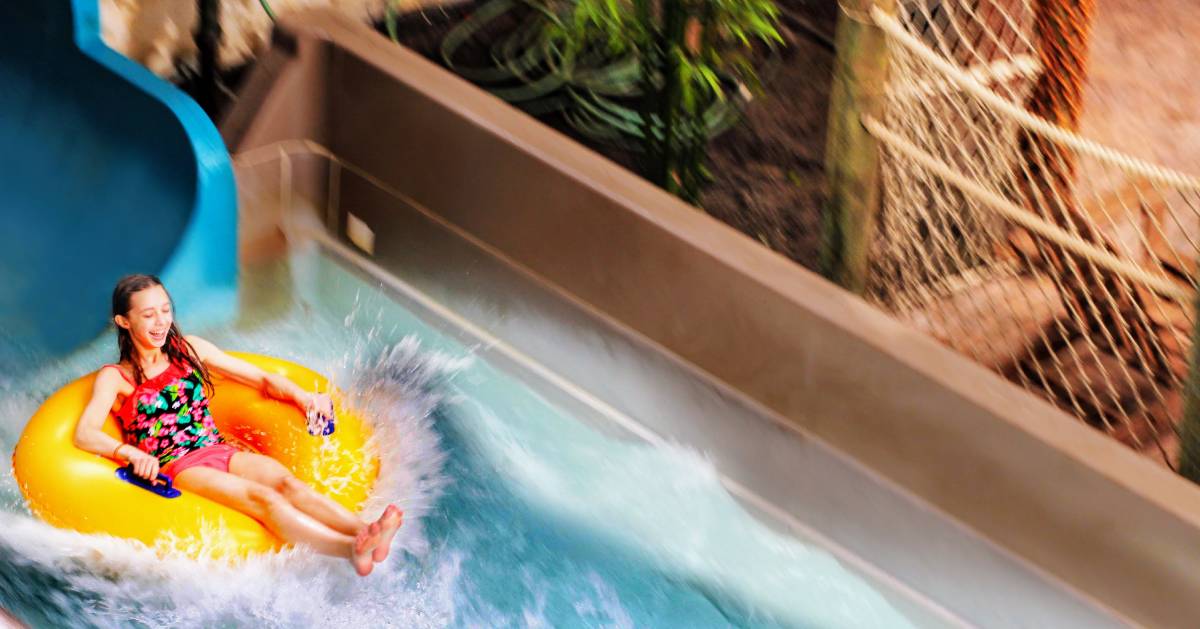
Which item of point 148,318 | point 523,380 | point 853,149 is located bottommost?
point 523,380

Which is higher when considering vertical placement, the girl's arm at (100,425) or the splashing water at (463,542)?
the girl's arm at (100,425)

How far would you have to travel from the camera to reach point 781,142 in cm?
344

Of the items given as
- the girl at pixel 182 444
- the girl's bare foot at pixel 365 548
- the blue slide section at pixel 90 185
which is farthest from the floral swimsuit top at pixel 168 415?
the blue slide section at pixel 90 185

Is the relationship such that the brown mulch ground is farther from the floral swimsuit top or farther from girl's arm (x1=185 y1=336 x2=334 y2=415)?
the floral swimsuit top

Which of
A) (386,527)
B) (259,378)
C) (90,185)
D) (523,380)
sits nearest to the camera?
(386,527)

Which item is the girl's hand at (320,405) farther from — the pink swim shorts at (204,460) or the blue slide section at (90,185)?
the blue slide section at (90,185)

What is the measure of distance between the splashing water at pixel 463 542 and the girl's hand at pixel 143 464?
0.12 metres

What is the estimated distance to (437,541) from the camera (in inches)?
101

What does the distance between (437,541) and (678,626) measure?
42 centimetres

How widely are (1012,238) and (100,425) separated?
1580 millimetres

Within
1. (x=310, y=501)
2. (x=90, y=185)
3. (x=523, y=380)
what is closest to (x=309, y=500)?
(x=310, y=501)

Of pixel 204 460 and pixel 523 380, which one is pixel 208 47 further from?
pixel 204 460

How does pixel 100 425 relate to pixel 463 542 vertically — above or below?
above

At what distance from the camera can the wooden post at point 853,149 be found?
8.29ft
